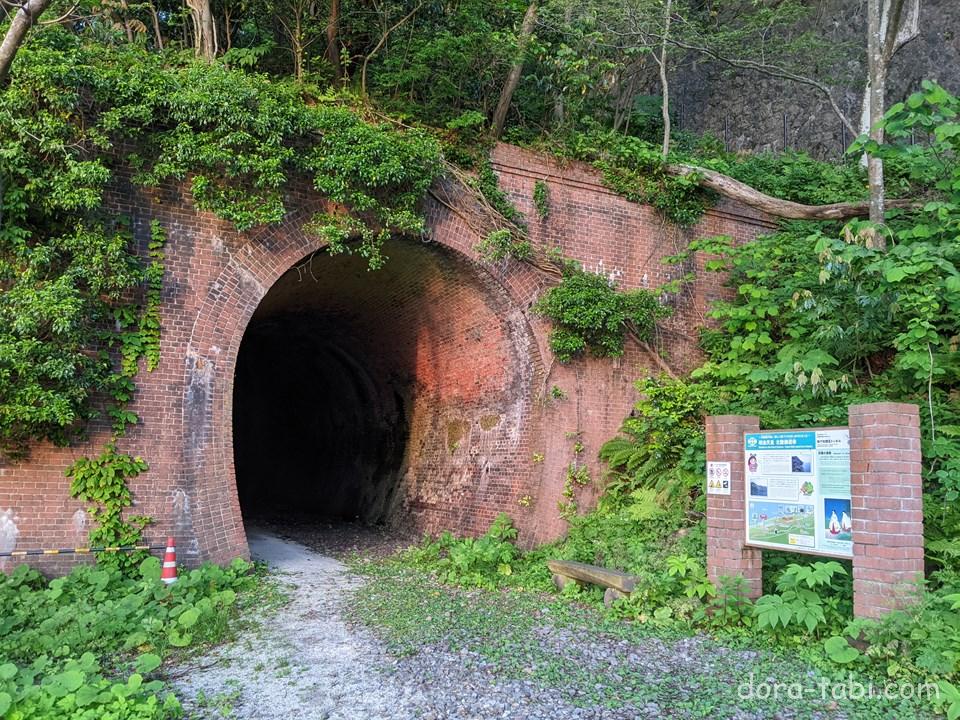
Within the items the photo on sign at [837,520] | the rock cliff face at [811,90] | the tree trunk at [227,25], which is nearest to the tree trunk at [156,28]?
the tree trunk at [227,25]

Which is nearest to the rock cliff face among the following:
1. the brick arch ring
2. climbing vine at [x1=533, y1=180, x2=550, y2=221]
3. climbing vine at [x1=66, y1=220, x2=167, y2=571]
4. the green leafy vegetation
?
climbing vine at [x1=533, y1=180, x2=550, y2=221]

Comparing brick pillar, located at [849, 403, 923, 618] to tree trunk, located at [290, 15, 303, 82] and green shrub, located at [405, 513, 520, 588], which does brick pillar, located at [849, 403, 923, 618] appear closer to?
green shrub, located at [405, 513, 520, 588]

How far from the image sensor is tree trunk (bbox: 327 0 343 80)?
35.8 feet

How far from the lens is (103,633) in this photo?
6184 millimetres

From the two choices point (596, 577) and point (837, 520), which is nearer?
point (837, 520)

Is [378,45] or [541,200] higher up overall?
[378,45]

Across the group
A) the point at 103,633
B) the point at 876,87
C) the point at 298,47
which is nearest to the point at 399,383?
the point at 298,47

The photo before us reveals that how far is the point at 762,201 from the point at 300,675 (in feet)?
34.3

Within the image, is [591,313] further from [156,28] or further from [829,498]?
[156,28]

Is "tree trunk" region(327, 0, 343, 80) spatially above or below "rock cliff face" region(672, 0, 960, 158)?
below

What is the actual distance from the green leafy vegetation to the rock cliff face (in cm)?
1576

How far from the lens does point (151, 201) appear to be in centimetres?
862

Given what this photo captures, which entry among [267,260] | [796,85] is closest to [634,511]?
[267,260]


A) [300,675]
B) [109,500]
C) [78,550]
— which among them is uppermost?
[109,500]
